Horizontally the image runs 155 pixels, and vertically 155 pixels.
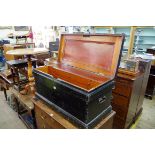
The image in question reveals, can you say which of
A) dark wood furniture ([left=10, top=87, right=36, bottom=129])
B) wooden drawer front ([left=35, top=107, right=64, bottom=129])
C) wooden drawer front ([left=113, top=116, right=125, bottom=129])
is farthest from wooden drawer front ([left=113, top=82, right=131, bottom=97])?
dark wood furniture ([left=10, top=87, right=36, bottom=129])

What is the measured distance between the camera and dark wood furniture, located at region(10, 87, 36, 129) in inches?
69.6

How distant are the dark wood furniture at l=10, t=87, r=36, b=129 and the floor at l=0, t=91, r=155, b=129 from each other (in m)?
0.11

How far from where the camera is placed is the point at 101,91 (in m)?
1.06

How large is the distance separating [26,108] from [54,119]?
77 centimetres

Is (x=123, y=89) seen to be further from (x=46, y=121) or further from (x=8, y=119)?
(x=8, y=119)

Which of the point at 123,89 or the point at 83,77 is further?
the point at 123,89

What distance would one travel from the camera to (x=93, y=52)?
4.72ft

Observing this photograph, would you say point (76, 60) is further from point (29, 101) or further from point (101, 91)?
point (29, 101)

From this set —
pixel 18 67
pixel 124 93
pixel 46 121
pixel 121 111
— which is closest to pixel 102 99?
→ pixel 46 121

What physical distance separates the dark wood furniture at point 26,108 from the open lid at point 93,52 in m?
0.70

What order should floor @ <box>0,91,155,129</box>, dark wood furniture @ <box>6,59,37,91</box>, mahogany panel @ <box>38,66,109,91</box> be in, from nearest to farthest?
mahogany panel @ <box>38,66,109,91</box> → dark wood furniture @ <box>6,59,37,91</box> → floor @ <box>0,91,155,129</box>

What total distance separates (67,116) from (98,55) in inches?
26.1

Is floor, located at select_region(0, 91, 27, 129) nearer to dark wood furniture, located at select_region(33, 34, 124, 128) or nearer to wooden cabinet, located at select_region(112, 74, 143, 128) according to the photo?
dark wood furniture, located at select_region(33, 34, 124, 128)

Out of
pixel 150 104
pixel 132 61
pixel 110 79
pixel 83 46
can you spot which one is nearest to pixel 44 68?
pixel 83 46
